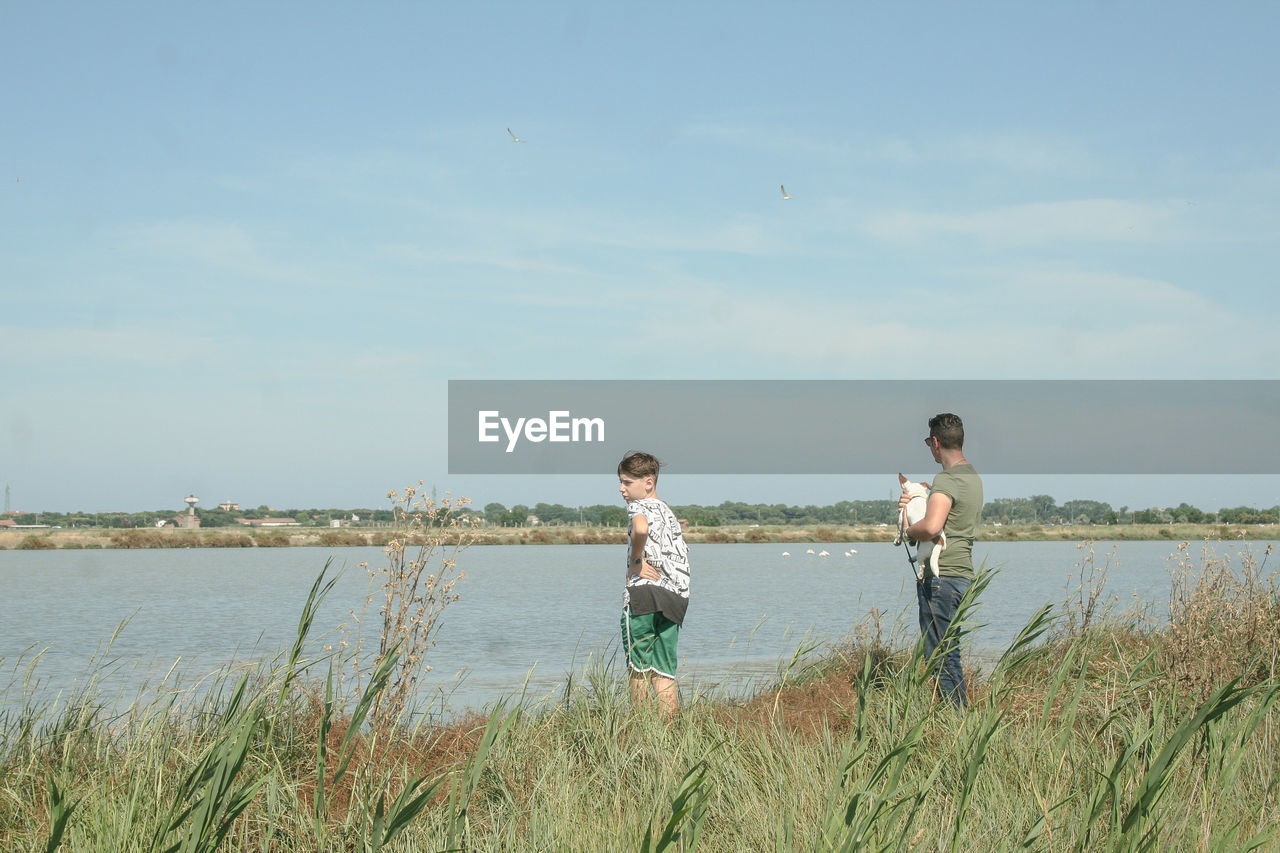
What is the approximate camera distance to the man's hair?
6.50 m

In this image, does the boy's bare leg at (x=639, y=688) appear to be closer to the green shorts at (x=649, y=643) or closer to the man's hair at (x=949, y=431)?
the green shorts at (x=649, y=643)

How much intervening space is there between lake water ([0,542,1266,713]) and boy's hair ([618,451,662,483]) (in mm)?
1067

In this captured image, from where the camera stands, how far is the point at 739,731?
5.47 metres

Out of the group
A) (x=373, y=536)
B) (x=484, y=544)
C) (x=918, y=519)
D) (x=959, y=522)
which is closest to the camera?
(x=959, y=522)

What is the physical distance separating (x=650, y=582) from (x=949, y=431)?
6.93ft

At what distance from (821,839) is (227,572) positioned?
33.7m

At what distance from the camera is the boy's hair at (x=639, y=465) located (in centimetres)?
639

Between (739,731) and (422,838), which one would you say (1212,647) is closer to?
(739,731)

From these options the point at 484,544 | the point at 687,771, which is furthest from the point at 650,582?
the point at 484,544

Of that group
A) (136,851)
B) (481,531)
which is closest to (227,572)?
(481,531)

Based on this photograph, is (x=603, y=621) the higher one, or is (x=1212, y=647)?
(x=1212, y=647)

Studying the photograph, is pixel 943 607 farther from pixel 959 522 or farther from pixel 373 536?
pixel 373 536

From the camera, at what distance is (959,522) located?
6371 millimetres

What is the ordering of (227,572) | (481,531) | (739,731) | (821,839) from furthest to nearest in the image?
(227,572) < (481,531) < (739,731) < (821,839)
